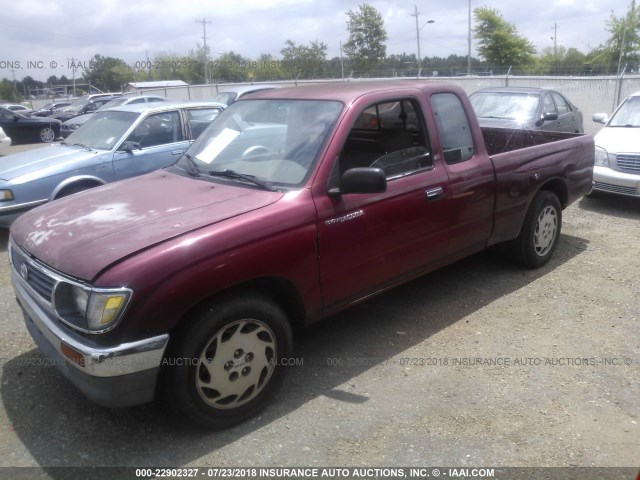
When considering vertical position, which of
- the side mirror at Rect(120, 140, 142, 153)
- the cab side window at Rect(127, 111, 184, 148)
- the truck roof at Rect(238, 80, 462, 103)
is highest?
the truck roof at Rect(238, 80, 462, 103)

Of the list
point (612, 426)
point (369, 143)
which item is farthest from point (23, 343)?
point (612, 426)

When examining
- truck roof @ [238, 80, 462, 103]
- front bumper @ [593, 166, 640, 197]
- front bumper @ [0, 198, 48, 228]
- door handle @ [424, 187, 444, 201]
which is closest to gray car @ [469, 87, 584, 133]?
front bumper @ [593, 166, 640, 197]

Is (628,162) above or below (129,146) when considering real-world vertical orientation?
below

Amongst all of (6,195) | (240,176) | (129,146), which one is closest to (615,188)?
(240,176)

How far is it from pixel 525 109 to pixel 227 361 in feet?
29.4

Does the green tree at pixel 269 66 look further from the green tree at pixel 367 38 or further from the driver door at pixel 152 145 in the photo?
the driver door at pixel 152 145

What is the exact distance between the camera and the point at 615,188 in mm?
7637

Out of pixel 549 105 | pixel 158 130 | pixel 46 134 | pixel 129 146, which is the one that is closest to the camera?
pixel 129 146

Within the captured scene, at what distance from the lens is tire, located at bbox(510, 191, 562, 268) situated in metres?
5.19

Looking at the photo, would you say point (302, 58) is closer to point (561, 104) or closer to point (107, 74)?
point (107, 74)

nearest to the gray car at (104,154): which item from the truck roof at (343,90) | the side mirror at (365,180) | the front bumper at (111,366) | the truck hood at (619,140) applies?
the truck roof at (343,90)

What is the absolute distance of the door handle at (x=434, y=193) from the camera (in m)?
4.00

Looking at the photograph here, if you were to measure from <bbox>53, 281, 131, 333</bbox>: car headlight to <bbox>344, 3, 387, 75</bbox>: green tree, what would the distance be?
174 feet

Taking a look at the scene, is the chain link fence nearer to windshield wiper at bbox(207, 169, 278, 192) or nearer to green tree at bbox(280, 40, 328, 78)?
windshield wiper at bbox(207, 169, 278, 192)
